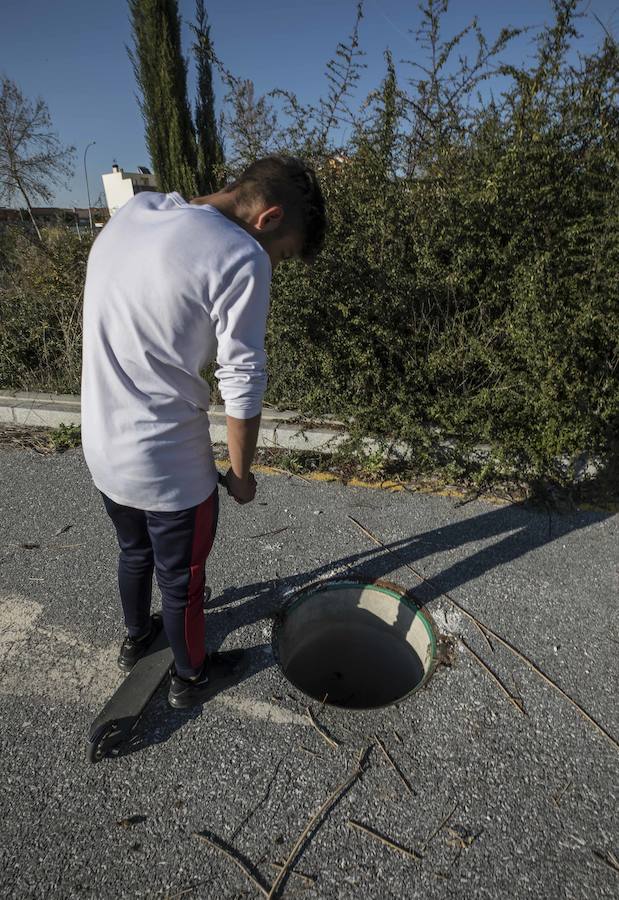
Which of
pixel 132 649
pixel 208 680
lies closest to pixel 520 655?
pixel 208 680

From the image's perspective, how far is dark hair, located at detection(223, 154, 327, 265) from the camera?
5.29 ft

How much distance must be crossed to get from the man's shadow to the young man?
0.45 metres


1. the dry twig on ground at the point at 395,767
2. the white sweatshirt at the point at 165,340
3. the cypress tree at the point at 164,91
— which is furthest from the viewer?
the cypress tree at the point at 164,91

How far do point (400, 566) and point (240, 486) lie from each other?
1415 mm

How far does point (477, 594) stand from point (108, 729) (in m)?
1.83

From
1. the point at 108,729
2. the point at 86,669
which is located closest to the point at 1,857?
the point at 108,729

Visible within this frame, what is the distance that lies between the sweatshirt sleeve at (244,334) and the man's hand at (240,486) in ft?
1.00

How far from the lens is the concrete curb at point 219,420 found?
4.24 meters

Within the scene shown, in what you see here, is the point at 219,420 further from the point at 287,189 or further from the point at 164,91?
the point at 164,91

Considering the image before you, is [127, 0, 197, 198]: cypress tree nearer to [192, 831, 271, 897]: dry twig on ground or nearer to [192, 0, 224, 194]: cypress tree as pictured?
[192, 0, 224, 194]: cypress tree

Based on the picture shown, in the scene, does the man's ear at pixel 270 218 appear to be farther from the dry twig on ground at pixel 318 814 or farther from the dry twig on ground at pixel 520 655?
the dry twig on ground at pixel 520 655

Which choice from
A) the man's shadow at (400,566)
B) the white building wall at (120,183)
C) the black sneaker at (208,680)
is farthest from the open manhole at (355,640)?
the white building wall at (120,183)

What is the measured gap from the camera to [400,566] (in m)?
2.96

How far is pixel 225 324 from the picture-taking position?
1.53 metres
